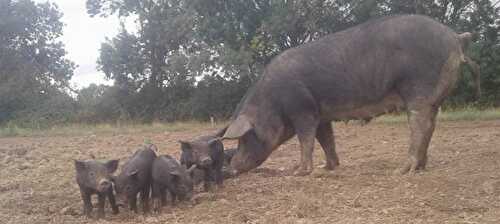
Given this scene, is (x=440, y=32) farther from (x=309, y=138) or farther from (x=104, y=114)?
(x=104, y=114)

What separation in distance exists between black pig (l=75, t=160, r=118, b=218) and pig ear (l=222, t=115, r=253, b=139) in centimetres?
183

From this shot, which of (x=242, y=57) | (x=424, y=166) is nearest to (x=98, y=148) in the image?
(x=424, y=166)

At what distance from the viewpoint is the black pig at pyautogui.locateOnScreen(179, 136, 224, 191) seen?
7711mm

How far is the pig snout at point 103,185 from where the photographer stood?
267 inches

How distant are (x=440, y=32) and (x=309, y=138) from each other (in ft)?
7.36

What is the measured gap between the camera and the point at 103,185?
677 centimetres

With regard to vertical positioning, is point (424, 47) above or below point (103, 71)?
below

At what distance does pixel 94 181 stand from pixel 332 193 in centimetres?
271

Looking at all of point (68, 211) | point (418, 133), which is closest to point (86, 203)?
point (68, 211)

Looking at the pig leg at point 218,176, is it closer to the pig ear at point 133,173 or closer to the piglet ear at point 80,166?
the pig ear at point 133,173

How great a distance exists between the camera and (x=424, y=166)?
825 centimetres

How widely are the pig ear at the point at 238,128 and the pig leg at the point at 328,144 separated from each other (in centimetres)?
140

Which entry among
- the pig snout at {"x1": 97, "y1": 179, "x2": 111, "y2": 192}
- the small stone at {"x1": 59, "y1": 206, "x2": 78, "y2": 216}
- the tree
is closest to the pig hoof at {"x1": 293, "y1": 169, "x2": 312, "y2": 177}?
the pig snout at {"x1": 97, "y1": 179, "x2": 111, "y2": 192}

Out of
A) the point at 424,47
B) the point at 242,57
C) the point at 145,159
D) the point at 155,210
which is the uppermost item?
the point at 242,57
